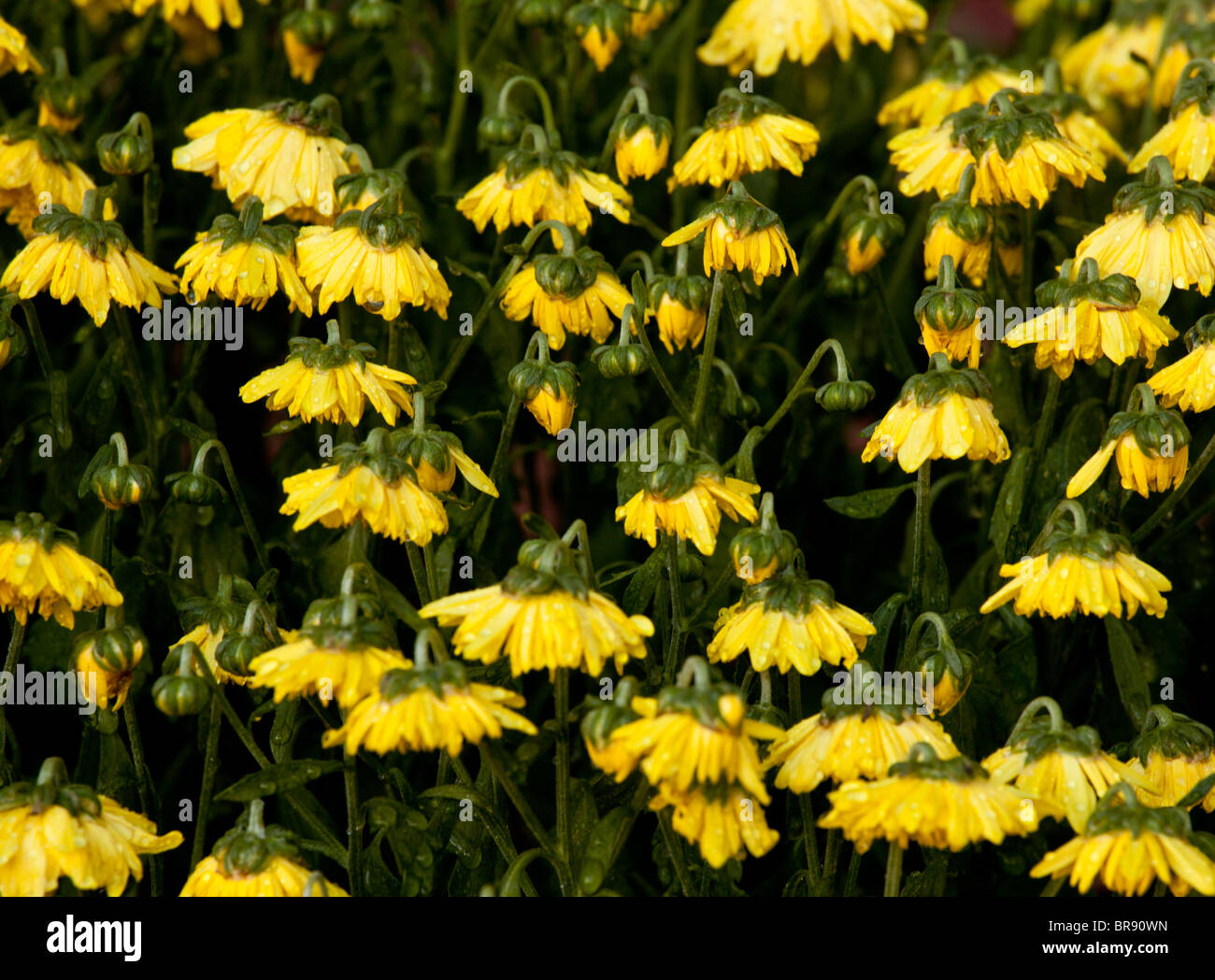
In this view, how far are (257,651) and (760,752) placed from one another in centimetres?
39

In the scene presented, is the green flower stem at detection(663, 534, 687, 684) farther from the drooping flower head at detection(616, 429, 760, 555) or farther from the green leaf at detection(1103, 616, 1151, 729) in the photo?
the green leaf at detection(1103, 616, 1151, 729)

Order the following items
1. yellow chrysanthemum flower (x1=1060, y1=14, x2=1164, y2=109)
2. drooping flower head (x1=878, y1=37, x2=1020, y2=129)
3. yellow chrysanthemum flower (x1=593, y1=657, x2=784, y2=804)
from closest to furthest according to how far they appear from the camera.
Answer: yellow chrysanthemum flower (x1=593, y1=657, x2=784, y2=804) < drooping flower head (x1=878, y1=37, x2=1020, y2=129) < yellow chrysanthemum flower (x1=1060, y1=14, x2=1164, y2=109)

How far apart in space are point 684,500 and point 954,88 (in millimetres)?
739

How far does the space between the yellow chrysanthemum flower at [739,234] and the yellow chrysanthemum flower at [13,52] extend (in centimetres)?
67

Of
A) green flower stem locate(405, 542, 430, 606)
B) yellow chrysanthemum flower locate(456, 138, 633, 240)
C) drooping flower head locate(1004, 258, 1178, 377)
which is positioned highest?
yellow chrysanthemum flower locate(456, 138, 633, 240)

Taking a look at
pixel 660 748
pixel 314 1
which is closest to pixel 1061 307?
pixel 660 748

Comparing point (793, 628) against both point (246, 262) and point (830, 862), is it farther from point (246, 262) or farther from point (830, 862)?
point (246, 262)

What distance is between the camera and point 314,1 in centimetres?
161

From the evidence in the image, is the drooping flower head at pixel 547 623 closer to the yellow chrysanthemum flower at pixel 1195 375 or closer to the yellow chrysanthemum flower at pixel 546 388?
the yellow chrysanthemum flower at pixel 546 388

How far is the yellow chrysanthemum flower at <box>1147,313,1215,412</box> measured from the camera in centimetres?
117

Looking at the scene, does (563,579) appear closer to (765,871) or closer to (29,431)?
(765,871)

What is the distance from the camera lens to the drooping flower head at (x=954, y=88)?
1600mm

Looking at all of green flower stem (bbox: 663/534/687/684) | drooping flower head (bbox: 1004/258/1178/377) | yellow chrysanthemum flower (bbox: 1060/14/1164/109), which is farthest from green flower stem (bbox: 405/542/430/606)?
yellow chrysanthemum flower (bbox: 1060/14/1164/109)

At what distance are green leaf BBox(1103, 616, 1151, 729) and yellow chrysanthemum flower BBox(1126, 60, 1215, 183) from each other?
0.43 metres
